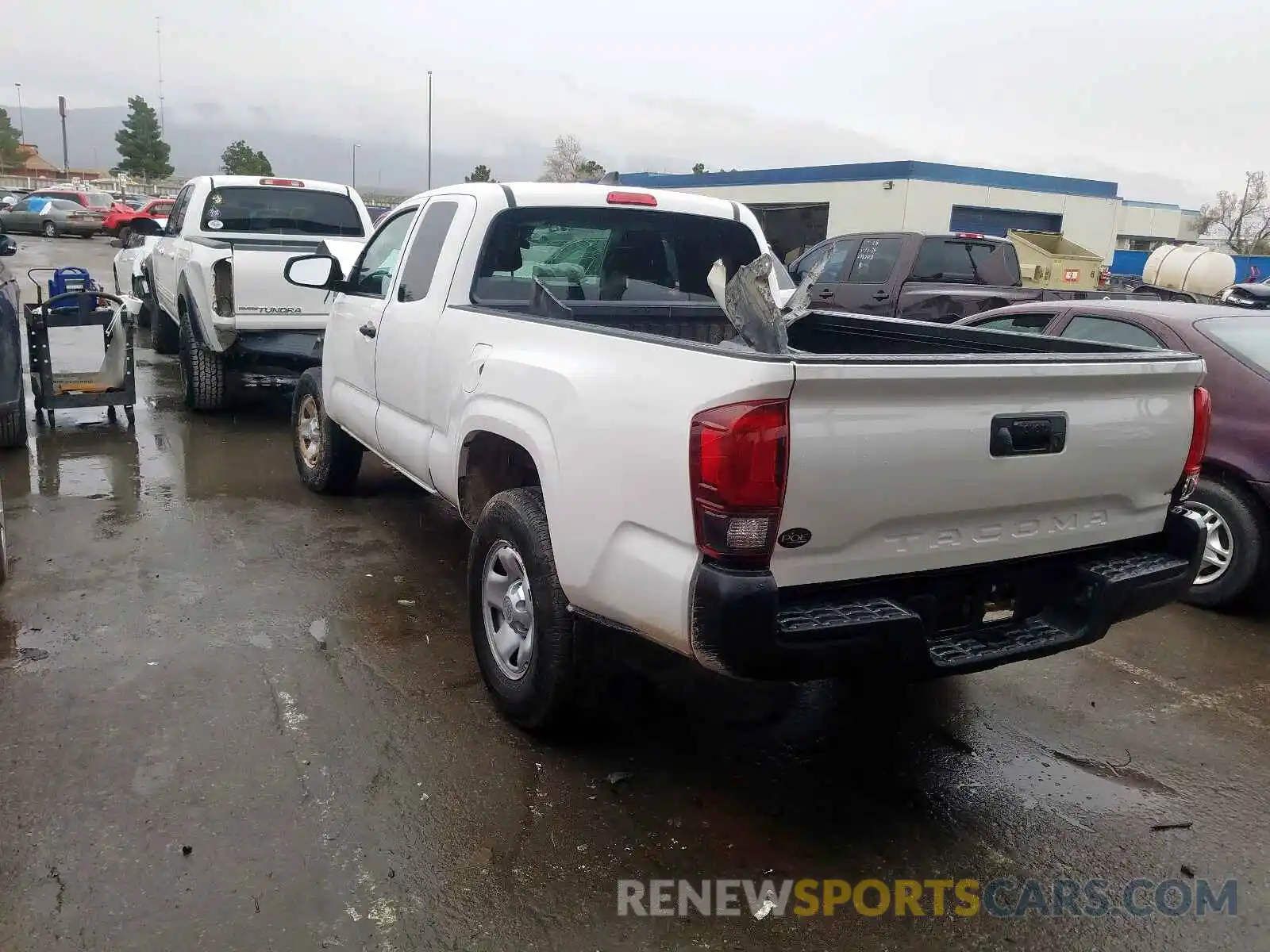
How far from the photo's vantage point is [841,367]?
102 inches

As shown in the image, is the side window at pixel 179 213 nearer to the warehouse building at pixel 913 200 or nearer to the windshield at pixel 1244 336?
the windshield at pixel 1244 336

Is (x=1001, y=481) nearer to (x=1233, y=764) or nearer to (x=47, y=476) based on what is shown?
(x=1233, y=764)

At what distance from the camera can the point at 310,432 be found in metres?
6.73

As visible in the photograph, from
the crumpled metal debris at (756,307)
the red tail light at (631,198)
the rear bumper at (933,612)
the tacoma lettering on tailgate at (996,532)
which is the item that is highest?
the red tail light at (631,198)

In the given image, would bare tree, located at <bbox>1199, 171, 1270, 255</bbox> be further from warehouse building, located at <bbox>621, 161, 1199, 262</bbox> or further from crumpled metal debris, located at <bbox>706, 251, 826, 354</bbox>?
crumpled metal debris, located at <bbox>706, 251, 826, 354</bbox>

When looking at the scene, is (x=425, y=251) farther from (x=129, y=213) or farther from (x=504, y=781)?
(x=129, y=213)

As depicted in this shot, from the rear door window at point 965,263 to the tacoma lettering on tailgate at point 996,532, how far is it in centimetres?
836

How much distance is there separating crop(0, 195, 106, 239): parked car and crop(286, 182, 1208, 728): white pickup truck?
1409 inches

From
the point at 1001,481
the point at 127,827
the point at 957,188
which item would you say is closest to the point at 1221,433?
the point at 1001,481

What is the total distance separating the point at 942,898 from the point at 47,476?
644cm

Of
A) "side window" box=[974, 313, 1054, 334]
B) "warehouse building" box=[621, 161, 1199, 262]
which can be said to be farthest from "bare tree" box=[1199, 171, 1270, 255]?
"side window" box=[974, 313, 1054, 334]

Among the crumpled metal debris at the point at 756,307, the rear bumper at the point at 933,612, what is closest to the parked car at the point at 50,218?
the crumpled metal debris at the point at 756,307

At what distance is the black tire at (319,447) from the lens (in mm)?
6320

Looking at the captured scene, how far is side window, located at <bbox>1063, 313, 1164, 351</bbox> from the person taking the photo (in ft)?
18.5
